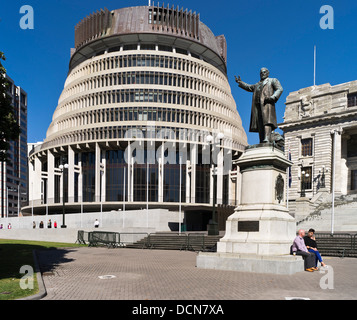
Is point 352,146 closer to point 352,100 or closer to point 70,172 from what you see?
point 352,100

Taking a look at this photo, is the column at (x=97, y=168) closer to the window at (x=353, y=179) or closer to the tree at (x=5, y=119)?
the window at (x=353, y=179)

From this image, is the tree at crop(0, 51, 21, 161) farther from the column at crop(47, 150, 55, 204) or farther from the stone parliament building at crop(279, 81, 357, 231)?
the column at crop(47, 150, 55, 204)

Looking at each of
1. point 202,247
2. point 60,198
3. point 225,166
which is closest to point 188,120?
point 225,166

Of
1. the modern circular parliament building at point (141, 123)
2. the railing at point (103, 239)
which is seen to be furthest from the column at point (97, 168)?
the railing at point (103, 239)

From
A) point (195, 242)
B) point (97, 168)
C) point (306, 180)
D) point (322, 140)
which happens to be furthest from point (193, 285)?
point (97, 168)

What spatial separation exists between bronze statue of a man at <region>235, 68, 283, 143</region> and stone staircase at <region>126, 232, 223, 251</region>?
34.0 feet

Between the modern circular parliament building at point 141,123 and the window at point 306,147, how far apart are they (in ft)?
41.9

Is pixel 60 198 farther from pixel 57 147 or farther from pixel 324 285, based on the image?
pixel 324 285

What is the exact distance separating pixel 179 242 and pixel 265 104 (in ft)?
49.0

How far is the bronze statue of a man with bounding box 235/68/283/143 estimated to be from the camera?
46.7 ft

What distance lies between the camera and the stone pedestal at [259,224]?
12.2 meters

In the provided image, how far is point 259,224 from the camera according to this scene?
1266 centimetres

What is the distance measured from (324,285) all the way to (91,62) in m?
66.8


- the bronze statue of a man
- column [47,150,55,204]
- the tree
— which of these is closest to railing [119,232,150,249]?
the bronze statue of a man
